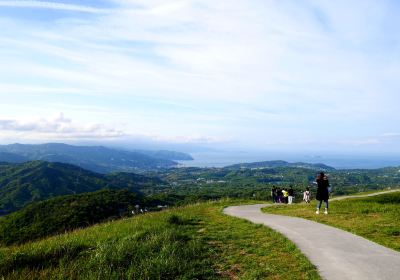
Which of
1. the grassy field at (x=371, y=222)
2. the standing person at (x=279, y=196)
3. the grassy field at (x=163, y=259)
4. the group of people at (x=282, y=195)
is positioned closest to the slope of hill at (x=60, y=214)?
the group of people at (x=282, y=195)

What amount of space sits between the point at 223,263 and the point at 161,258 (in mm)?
2042

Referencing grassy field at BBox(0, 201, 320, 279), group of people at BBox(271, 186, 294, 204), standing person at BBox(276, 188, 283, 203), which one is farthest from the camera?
standing person at BBox(276, 188, 283, 203)

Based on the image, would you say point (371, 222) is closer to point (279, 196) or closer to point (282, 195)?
point (282, 195)

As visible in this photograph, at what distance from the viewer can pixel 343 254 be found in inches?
466

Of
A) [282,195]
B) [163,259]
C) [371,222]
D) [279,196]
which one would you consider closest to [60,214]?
[279,196]

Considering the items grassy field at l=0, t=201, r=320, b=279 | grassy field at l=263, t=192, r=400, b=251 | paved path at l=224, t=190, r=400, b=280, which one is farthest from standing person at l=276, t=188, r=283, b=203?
grassy field at l=0, t=201, r=320, b=279

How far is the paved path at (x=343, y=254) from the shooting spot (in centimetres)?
978

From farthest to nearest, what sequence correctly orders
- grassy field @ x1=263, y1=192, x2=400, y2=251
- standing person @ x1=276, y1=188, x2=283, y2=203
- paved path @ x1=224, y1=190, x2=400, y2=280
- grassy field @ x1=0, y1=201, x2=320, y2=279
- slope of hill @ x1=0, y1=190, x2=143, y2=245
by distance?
slope of hill @ x1=0, y1=190, x2=143, y2=245 < standing person @ x1=276, y1=188, x2=283, y2=203 < grassy field @ x1=263, y1=192, x2=400, y2=251 < grassy field @ x1=0, y1=201, x2=320, y2=279 < paved path @ x1=224, y1=190, x2=400, y2=280

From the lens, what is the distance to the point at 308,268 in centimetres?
1038

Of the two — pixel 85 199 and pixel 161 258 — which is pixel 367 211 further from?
pixel 85 199

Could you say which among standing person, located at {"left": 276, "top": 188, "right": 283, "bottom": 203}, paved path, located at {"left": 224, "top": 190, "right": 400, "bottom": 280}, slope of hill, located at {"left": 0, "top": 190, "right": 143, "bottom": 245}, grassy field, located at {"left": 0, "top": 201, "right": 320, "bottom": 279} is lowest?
slope of hill, located at {"left": 0, "top": 190, "right": 143, "bottom": 245}

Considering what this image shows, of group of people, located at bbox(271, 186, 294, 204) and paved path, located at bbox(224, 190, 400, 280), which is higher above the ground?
paved path, located at bbox(224, 190, 400, 280)

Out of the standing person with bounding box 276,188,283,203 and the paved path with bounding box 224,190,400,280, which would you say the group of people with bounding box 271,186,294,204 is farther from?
the paved path with bounding box 224,190,400,280

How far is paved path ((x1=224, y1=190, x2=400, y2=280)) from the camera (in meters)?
9.78
